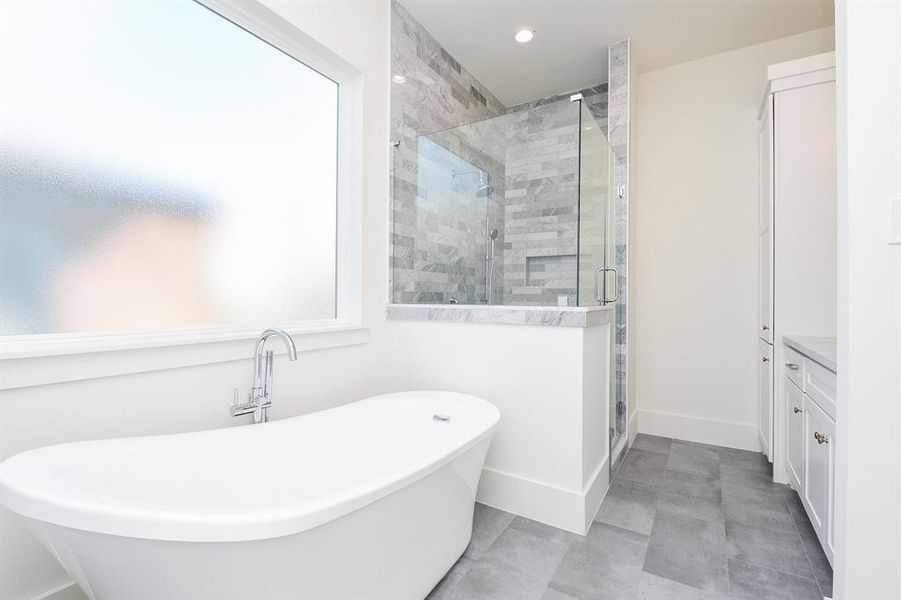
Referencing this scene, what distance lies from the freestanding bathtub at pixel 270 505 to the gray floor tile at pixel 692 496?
3.83 feet

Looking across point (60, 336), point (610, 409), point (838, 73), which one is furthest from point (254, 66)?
point (610, 409)

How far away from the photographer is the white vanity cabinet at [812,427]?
1.56m

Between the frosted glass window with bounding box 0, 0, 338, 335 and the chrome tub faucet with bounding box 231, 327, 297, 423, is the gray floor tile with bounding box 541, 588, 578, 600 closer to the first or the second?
the chrome tub faucet with bounding box 231, 327, 297, 423

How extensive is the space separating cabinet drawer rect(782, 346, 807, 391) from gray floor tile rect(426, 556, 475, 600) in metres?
1.75

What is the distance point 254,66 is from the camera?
196cm

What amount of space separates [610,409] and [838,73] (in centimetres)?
178

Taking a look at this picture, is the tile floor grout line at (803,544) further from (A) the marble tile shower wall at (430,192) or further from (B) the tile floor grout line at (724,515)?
(A) the marble tile shower wall at (430,192)

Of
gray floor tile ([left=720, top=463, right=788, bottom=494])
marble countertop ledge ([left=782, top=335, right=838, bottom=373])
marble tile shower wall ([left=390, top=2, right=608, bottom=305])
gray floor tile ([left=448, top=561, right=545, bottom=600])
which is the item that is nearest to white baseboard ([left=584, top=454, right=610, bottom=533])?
gray floor tile ([left=448, top=561, right=545, bottom=600])

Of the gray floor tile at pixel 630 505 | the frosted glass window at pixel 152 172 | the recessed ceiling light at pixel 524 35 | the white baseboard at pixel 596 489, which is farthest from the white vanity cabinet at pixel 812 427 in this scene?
the recessed ceiling light at pixel 524 35

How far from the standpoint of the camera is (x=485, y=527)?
191cm

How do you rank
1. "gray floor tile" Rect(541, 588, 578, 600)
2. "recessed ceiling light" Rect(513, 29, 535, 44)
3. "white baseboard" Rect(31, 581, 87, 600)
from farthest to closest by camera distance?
"recessed ceiling light" Rect(513, 29, 535, 44)
"gray floor tile" Rect(541, 588, 578, 600)
"white baseboard" Rect(31, 581, 87, 600)

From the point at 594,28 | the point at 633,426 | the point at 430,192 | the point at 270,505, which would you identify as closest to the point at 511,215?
the point at 430,192

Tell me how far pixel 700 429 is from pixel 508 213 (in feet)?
7.14

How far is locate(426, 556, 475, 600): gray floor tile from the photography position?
1.47 metres
